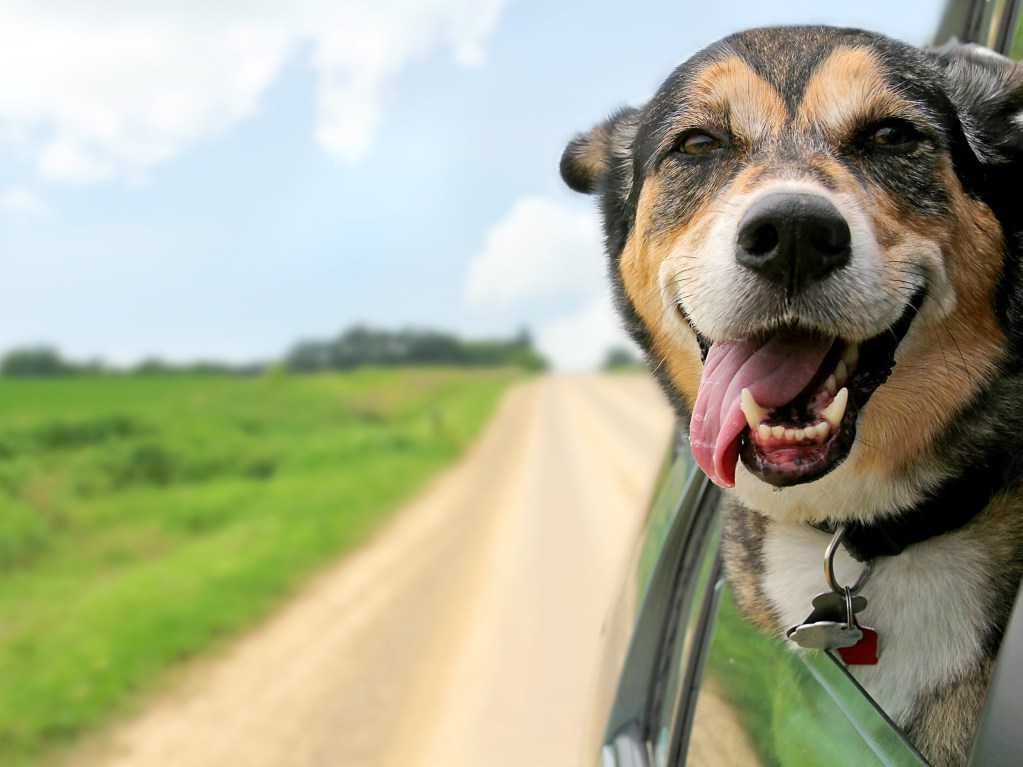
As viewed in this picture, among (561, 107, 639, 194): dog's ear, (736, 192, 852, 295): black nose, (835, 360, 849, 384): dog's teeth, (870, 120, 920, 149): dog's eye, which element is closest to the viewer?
(736, 192, 852, 295): black nose

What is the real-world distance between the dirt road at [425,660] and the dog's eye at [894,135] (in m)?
0.97

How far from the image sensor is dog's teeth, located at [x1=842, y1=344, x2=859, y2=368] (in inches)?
86.7

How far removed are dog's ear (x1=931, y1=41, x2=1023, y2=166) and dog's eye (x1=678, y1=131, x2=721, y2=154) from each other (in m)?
0.59

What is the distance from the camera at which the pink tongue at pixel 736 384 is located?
6.73 feet

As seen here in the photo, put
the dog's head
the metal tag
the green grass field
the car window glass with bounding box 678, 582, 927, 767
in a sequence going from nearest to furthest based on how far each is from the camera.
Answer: the car window glass with bounding box 678, 582, 927, 767 < the metal tag < the dog's head < the green grass field

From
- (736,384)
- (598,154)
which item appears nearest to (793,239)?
(736,384)

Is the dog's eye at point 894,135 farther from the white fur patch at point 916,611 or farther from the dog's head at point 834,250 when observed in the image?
the white fur patch at point 916,611

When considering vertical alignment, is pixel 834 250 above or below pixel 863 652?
above

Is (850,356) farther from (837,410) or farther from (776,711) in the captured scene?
(776,711)

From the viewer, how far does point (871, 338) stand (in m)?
2.20

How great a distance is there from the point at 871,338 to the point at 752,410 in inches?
15.2

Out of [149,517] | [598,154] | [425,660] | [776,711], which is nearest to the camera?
[776,711]

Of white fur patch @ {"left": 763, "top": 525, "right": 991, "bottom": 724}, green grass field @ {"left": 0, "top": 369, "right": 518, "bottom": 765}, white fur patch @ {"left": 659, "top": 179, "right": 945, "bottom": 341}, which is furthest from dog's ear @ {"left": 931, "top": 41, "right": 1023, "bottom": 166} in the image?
green grass field @ {"left": 0, "top": 369, "right": 518, "bottom": 765}

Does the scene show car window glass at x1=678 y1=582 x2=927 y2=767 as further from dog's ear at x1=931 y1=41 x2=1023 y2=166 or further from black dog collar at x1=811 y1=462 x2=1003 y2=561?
dog's ear at x1=931 y1=41 x2=1023 y2=166
